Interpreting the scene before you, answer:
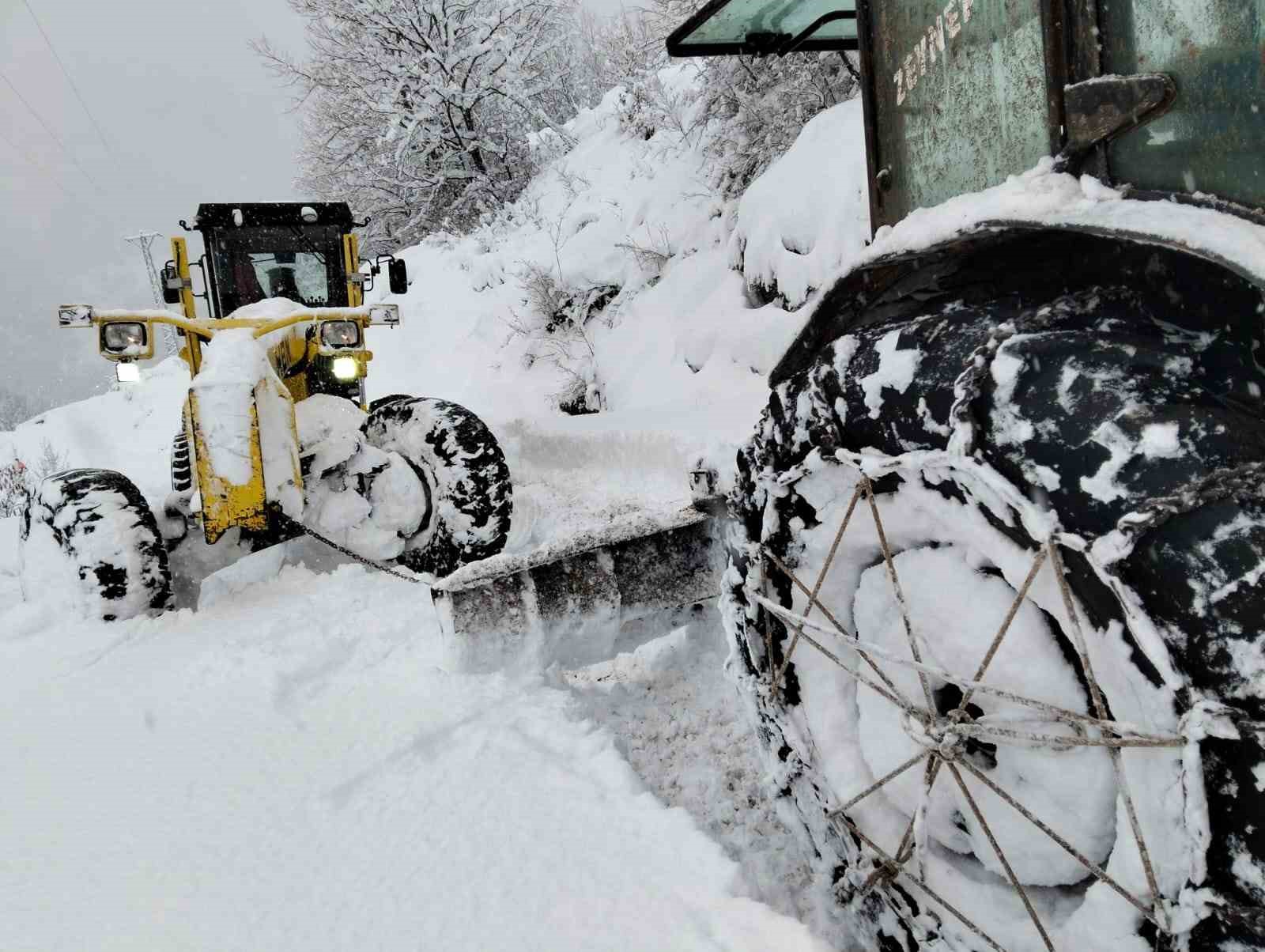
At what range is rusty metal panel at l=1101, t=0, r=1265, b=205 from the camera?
2.90 ft

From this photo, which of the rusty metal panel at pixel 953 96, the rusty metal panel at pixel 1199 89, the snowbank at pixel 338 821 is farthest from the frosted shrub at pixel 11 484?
the rusty metal panel at pixel 1199 89

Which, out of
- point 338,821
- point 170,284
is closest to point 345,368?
point 170,284

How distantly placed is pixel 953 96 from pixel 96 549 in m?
3.90

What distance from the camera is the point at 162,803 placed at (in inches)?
83.4

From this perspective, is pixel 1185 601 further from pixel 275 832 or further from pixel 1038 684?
pixel 275 832

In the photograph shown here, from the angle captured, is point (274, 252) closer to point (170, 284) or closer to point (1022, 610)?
point (170, 284)

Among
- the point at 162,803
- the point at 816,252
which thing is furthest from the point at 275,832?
the point at 816,252

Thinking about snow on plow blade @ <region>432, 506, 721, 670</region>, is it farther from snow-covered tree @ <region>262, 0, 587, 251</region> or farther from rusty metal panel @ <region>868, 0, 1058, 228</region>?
snow-covered tree @ <region>262, 0, 587, 251</region>

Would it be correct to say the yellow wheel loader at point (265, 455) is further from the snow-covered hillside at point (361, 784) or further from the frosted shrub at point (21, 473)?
the frosted shrub at point (21, 473)

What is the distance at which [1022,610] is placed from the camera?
1016mm

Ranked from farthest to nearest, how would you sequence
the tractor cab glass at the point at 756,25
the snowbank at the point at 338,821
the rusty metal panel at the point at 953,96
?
1. the tractor cab glass at the point at 756,25
2. the snowbank at the point at 338,821
3. the rusty metal panel at the point at 953,96

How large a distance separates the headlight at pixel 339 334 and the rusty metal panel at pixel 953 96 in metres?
→ 3.40

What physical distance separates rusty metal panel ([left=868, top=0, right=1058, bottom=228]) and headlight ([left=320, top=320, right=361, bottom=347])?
340 centimetres

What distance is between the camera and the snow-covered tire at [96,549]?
369cm
